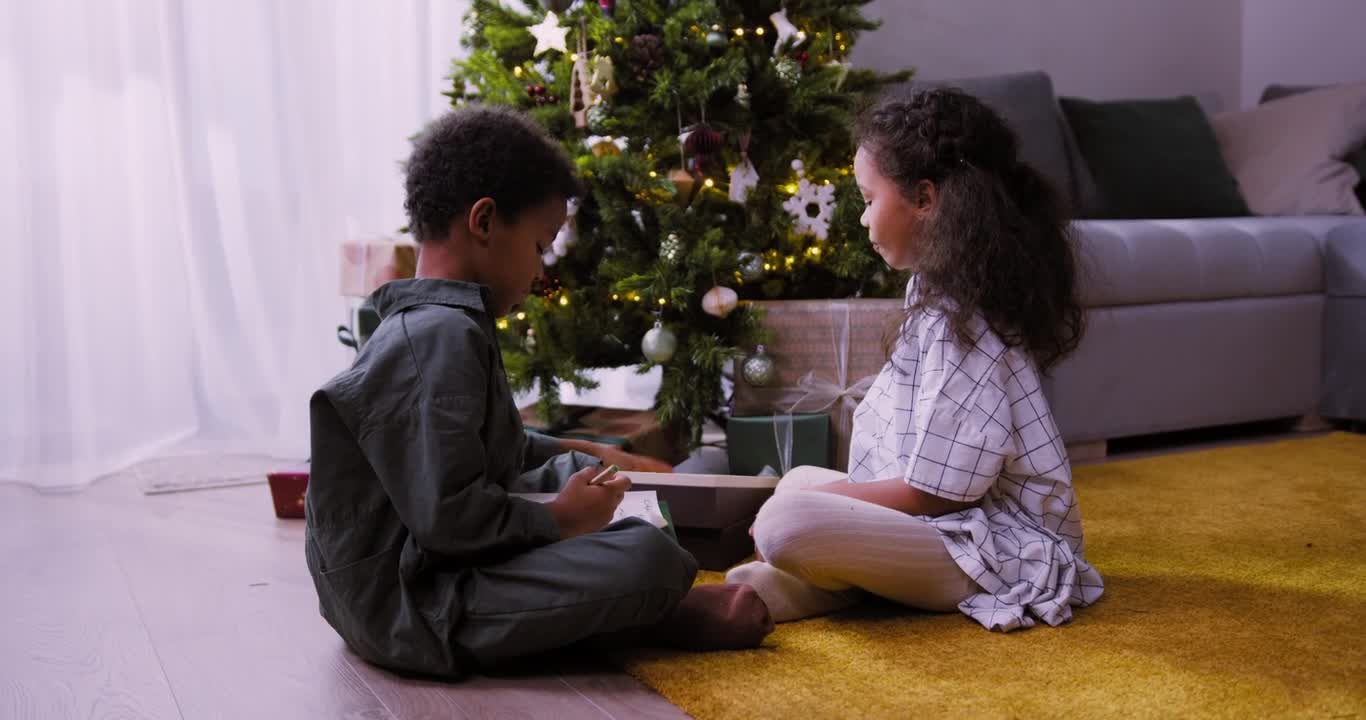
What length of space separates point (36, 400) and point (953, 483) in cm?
192

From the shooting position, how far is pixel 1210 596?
147 cm

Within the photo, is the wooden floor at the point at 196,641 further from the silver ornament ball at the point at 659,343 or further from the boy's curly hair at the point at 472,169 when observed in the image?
the silver ornament ball at the point at 659,343

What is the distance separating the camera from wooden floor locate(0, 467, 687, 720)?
3.80 ft

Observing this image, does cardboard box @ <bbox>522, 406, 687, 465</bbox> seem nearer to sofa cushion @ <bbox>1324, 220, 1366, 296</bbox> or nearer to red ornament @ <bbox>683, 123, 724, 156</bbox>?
red ornament @ <bbox>683, 123, 724, 156</bbox>

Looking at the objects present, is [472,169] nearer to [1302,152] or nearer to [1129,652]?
[1129,652]

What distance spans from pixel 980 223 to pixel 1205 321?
4.77 ft

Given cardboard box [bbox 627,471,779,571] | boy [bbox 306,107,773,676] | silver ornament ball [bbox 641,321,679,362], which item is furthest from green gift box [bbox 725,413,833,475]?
boy [bbox 306,107,773,676]

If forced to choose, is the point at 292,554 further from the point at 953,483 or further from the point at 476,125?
the point at 953,483

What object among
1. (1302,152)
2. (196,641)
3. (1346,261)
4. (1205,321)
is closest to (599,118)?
(196,641)

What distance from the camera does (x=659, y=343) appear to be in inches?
82.0

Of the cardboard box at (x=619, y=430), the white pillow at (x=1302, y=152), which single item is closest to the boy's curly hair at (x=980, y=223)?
the cardboard box at (x=619, y=430)

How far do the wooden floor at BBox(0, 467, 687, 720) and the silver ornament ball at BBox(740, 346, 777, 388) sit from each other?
81 cm

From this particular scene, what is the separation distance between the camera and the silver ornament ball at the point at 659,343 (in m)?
2.09

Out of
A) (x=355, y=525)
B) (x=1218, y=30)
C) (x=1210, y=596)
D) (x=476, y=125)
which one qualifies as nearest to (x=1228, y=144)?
(x=1218, y=30)
